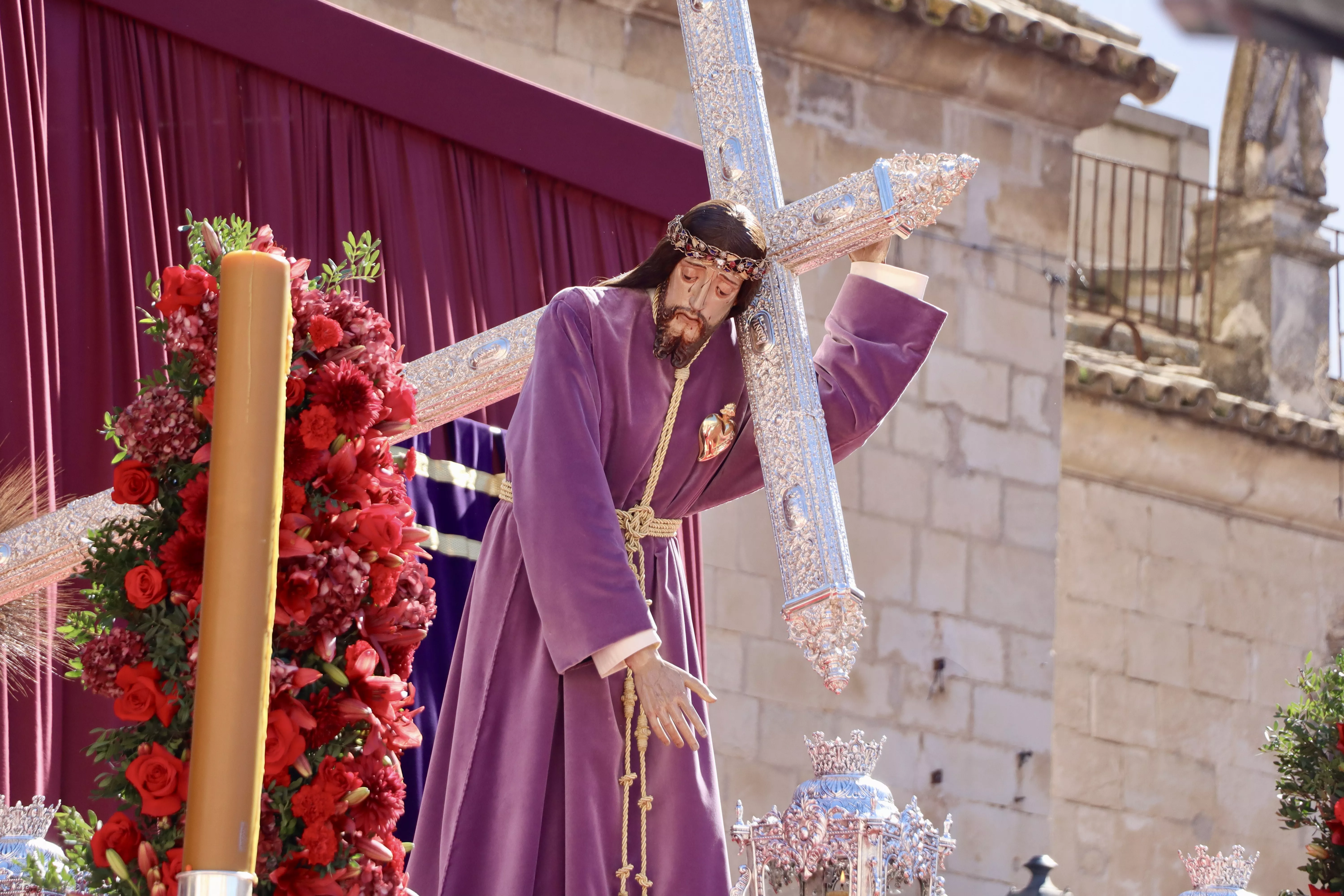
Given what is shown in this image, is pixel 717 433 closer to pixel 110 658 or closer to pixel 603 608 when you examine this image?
pixel 603 608

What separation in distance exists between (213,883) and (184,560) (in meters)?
0.84

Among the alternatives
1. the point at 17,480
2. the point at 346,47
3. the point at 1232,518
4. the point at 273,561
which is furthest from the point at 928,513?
the point at 273,561

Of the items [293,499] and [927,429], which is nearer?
[293,499]

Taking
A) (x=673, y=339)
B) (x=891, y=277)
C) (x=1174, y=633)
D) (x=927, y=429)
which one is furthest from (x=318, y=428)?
(x=1174, y=633)

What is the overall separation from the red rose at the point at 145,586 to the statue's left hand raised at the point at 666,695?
2.69ft

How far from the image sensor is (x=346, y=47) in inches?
217

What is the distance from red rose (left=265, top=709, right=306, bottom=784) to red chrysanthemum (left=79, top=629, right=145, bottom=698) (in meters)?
0.20

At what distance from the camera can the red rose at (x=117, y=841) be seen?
252 centimetres

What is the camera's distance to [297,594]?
8.46 ft

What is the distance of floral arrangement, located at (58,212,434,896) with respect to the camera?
8.32 ft

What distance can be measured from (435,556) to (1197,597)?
502cm

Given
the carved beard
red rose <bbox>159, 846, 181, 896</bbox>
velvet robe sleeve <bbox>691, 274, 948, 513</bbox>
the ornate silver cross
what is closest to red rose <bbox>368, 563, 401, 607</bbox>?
red rose <bbox>159, 846, 181, 896</bbox>

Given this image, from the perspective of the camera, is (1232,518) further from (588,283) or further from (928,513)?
(588,283)

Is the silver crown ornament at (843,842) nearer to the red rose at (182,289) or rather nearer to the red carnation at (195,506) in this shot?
the red carnation at (195,506)
